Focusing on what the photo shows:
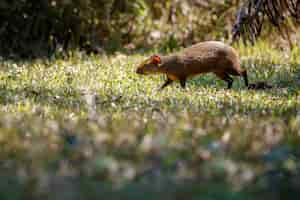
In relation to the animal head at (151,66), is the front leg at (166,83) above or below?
below

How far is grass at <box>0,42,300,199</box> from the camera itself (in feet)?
11.5

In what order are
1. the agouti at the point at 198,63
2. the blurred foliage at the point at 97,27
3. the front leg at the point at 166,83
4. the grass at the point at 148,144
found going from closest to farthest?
the grass at the point at 148,144 → the front leg at the point at 166,83 → the agouti at the point at 198,63 → the blurred foliage at the point at 97,27

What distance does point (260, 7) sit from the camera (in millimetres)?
10289

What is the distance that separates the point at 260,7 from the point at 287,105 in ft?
13.5

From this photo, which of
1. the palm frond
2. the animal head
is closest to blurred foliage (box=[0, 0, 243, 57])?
the palm frond

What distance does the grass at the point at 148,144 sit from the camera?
3494 mm

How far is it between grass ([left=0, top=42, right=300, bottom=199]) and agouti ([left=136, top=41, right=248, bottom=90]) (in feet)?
1.68

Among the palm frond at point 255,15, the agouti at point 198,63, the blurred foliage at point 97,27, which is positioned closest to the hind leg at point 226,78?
the agouti at point 198,63

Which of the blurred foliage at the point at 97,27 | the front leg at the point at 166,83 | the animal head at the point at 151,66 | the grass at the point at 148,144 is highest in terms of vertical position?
the blurred foliage at the point at 97,27

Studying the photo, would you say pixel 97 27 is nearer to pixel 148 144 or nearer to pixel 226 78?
pixel 226 78

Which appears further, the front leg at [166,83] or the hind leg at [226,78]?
the hind leg at [226,78]

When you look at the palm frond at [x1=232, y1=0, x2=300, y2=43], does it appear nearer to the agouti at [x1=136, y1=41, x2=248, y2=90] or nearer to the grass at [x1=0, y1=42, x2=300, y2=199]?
the agouti at [x1=136, y1=41, x2=248, y2=90]

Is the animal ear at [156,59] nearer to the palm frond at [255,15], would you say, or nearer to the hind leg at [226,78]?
the hind leg at [226,78]

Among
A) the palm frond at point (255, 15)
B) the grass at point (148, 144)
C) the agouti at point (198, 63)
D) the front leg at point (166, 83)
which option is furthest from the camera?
the palm frond at point (255, 15)
